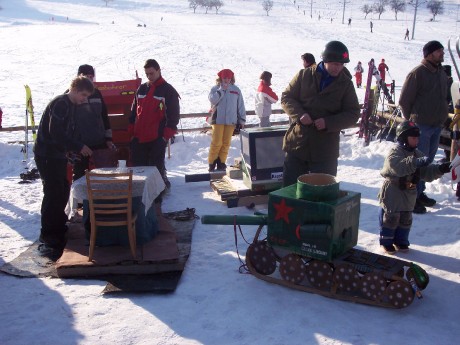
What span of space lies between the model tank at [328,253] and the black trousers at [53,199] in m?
1.89

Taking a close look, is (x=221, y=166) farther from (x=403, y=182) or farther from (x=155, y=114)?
(x=403, y=182)

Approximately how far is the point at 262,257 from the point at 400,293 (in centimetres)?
126

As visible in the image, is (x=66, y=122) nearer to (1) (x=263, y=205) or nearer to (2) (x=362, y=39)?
(1) (x=263, y=205)

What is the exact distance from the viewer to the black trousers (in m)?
5.63

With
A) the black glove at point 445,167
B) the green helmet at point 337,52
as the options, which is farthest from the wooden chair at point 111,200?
the black glove at point 445,167

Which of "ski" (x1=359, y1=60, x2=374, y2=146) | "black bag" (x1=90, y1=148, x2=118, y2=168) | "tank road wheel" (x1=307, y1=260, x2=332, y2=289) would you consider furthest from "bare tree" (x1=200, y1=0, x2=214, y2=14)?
"tank road wheel" (x1=307, y1=260, x2=332, y2=289)

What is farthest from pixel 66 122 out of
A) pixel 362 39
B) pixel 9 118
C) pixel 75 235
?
pixel 362 39

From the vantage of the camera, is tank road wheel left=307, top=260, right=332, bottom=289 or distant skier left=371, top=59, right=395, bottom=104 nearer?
tank road wheel left=307, top=260, right=332, bottom=289

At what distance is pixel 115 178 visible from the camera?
554cm

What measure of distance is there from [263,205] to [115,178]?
93.6 inches

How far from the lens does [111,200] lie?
5344 mm

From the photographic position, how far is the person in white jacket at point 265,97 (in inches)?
372

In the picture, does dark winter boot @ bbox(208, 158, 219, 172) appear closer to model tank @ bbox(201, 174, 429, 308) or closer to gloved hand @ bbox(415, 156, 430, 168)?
model tank @ bbox(201, 174, 429, 308)

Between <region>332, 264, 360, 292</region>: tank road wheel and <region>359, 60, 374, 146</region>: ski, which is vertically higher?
<region>359, 60, 374, 146</region>: ski
